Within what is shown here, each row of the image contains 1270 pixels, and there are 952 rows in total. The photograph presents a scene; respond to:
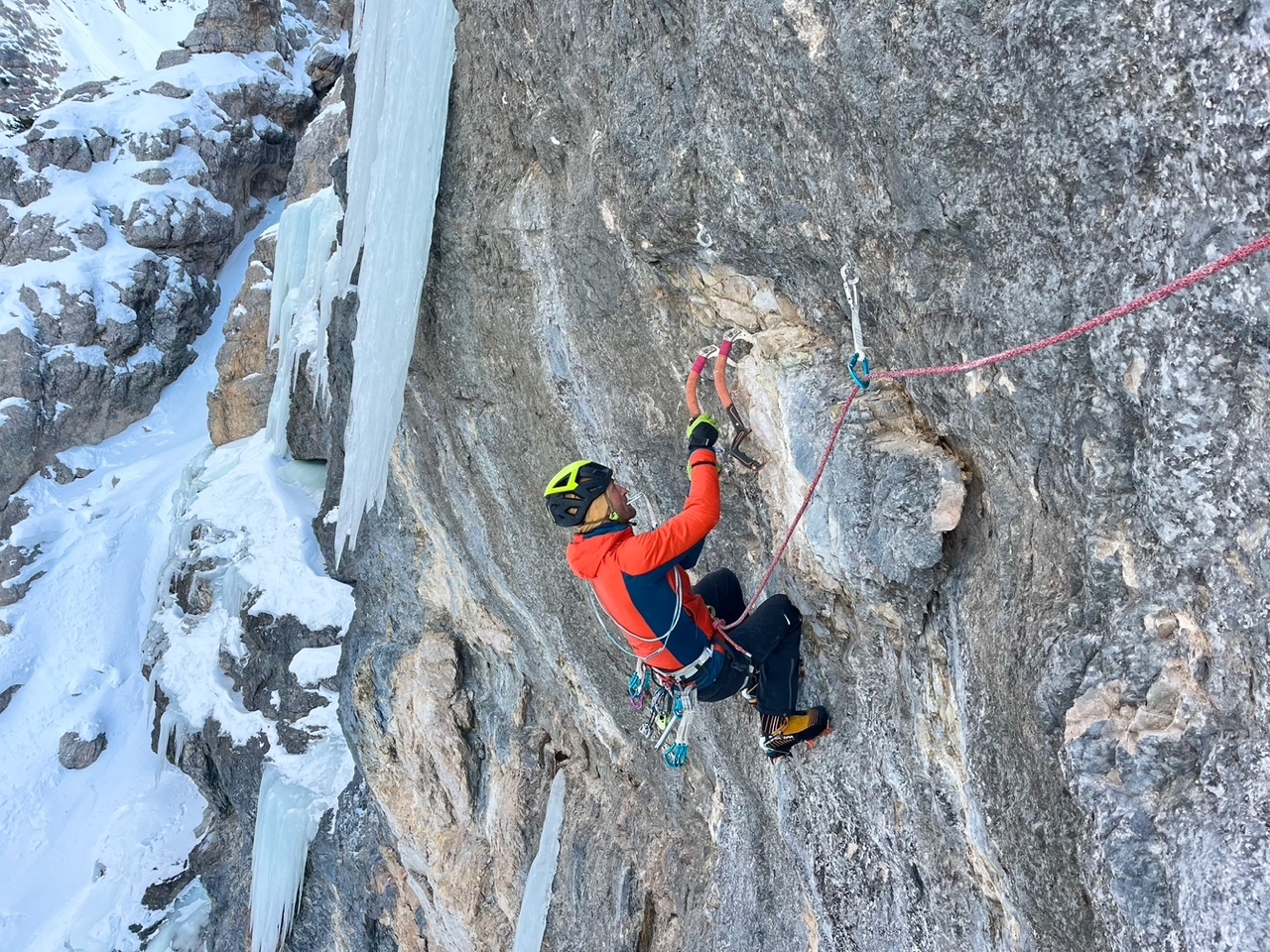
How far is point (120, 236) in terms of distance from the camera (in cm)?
1709

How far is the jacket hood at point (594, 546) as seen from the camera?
319 centimetres

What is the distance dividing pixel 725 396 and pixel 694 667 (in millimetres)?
1077

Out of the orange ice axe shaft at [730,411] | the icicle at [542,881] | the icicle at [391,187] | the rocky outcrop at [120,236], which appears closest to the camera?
the orange ice axe shaft at [730,411]

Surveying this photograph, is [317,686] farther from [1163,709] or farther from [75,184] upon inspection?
[75,184]

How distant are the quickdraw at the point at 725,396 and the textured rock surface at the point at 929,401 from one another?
7cm

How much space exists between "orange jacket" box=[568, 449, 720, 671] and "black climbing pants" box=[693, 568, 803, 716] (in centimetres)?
16

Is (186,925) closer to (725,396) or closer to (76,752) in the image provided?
(76,752)

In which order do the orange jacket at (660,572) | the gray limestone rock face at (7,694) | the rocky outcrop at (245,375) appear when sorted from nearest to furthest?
the orange jacket at (660,572) < the rocky outcrop at (245,375) < the gray limestone rock face at (7,694)

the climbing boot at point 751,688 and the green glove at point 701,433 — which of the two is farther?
the climbing boot at point 751,688

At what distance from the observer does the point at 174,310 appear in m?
17.4

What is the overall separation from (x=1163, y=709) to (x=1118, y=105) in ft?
4.19

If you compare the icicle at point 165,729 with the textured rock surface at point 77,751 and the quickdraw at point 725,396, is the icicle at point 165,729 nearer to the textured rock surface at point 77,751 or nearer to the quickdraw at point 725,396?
the textured rock surface at point 77,751

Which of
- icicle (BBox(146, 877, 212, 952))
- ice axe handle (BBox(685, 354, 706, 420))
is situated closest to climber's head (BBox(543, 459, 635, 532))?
ice axe handle (BBox(685, 354, 706, 420))

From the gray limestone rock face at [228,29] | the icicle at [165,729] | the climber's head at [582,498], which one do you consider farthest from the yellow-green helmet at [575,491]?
the gray limestone rock face at [228,29]
